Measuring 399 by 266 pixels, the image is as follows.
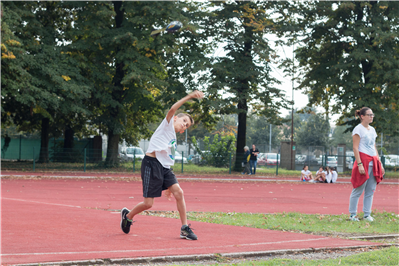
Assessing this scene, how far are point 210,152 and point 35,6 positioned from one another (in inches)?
605

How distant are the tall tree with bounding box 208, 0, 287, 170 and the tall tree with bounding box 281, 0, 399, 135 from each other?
281cm

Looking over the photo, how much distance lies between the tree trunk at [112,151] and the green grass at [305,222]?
59.2ft

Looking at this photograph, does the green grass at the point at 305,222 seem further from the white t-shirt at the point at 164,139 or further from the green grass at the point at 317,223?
the white t-shirt at the point at 164,139

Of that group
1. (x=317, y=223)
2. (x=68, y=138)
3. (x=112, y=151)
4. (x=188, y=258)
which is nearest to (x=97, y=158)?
(x=112, y=151)

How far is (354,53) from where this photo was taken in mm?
27547

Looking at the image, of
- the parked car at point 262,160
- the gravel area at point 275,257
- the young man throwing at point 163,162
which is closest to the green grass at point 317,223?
the gravel area at point 275,257

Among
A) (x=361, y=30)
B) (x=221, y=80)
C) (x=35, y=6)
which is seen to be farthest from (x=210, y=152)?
(x=35, y=6)

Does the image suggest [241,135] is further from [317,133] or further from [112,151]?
[317,133]

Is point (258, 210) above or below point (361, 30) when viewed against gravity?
below

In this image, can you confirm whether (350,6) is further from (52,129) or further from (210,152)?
(52,129)

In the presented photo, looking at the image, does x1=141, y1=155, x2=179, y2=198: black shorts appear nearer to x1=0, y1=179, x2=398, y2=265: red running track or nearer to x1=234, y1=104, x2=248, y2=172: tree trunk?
x1=0, y1=179, x2=398, y2=265: red running track

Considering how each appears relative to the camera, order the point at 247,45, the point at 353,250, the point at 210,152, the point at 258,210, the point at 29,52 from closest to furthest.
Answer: the point at 353,250 < the point at 258,210 < the point at 29,52 < the point at 247,45 < the point at 210,152

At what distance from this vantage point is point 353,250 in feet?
20.4

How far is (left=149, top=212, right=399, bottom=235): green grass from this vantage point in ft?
25.7
